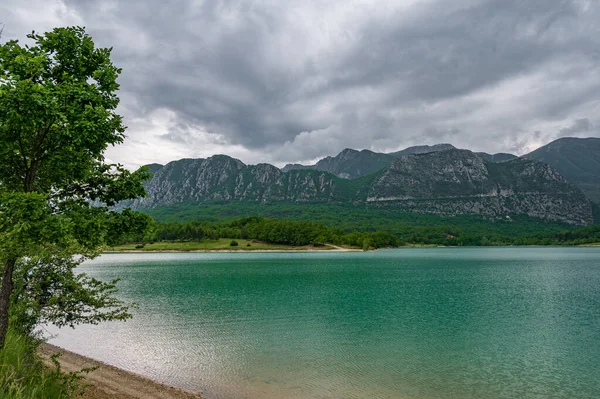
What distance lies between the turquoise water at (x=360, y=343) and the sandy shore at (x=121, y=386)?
1.55 meters

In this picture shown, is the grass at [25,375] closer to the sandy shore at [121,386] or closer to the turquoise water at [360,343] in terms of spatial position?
the sandy shore at [121,386]

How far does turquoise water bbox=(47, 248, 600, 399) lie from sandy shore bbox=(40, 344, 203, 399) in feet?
5.10

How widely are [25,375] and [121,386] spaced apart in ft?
29.2

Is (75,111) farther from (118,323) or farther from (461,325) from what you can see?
(461,325)

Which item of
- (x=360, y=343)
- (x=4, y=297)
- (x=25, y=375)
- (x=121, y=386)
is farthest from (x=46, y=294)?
(x=360, y=343)

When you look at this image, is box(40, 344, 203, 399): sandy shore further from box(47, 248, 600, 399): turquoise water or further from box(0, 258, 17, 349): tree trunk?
box(0, 258, 17, 349): tree trunk

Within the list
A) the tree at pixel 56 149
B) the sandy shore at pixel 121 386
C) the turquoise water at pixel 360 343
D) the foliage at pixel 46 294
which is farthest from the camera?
the turquoise water at pixel 360 343

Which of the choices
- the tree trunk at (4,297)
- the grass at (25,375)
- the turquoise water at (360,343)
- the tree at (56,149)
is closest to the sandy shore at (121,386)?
the turquoise water at (360,343)

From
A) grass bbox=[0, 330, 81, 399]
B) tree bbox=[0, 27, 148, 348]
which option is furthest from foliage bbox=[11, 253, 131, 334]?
tree bbox=[0, 27, 148, 348]

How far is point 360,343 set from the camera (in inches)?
1188

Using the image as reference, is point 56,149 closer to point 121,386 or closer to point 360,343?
point 121,386

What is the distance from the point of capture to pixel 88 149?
11.6 m

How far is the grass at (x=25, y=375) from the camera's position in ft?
36.1

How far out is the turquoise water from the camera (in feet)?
70.7
